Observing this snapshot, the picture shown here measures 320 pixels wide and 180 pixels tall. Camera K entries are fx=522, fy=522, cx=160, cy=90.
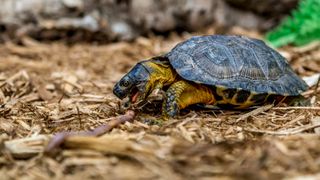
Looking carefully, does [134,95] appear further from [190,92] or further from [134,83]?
[190,92]

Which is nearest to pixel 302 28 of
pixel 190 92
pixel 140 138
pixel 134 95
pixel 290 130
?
pixel 190 92

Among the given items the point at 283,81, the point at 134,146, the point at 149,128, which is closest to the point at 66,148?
the point at 134,146

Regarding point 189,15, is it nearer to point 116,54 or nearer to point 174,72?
point 116,54

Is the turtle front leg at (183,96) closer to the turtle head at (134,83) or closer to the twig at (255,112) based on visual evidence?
the turtle head at (134,83)

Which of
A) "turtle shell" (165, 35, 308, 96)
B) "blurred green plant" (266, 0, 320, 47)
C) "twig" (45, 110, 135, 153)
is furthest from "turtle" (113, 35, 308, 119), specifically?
"blurred green plant" (266, 0, 320, 47)

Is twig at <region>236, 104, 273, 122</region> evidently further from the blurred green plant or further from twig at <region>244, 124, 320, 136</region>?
the blurred green plant

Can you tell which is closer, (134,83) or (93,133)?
(93,133)
